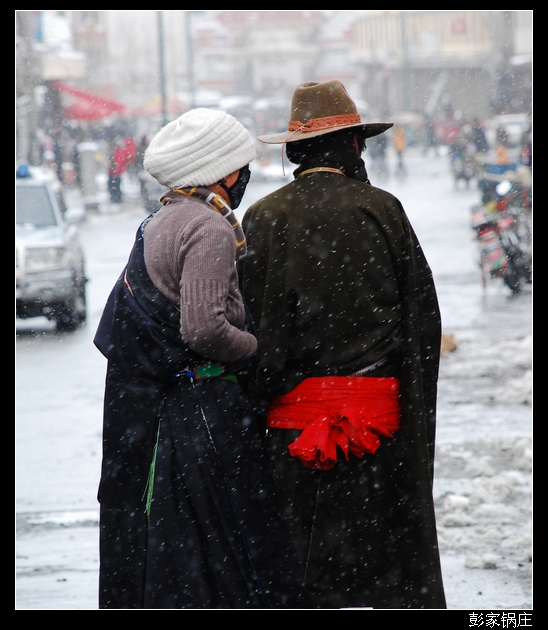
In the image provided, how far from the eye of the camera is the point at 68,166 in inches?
1289

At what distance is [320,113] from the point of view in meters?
3.08

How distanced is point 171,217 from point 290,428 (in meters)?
0.78

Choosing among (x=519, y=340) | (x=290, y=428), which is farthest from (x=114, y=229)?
(x=290, y=428)

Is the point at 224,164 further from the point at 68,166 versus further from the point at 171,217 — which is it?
the point at 68,166

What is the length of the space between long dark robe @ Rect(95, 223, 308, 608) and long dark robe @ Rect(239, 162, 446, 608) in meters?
0.21

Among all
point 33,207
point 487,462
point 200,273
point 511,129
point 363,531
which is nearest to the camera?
point 200,273

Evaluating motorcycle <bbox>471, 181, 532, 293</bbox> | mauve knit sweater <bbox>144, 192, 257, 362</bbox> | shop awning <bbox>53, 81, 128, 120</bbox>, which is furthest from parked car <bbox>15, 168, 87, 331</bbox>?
shop awning <bbox>53, 81, 128, 120</bbox>

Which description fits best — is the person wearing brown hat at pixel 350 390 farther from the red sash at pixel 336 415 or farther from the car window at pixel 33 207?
the car window at pixel 33 207

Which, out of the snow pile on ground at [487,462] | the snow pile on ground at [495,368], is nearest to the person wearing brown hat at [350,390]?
the snow pile on ground at [487,462]

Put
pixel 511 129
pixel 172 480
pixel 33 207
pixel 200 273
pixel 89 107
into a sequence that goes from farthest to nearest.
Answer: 1. pixel 89 107
2. pixel 511 129
3. pixel 33 207
4. pixel 172 480
5. pixel 200 273

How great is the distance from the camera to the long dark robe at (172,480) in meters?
2.74

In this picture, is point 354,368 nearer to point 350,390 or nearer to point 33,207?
point 350,390

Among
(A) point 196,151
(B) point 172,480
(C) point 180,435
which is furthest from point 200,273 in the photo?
(B) point 172,480

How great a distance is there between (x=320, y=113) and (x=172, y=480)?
1.25m
